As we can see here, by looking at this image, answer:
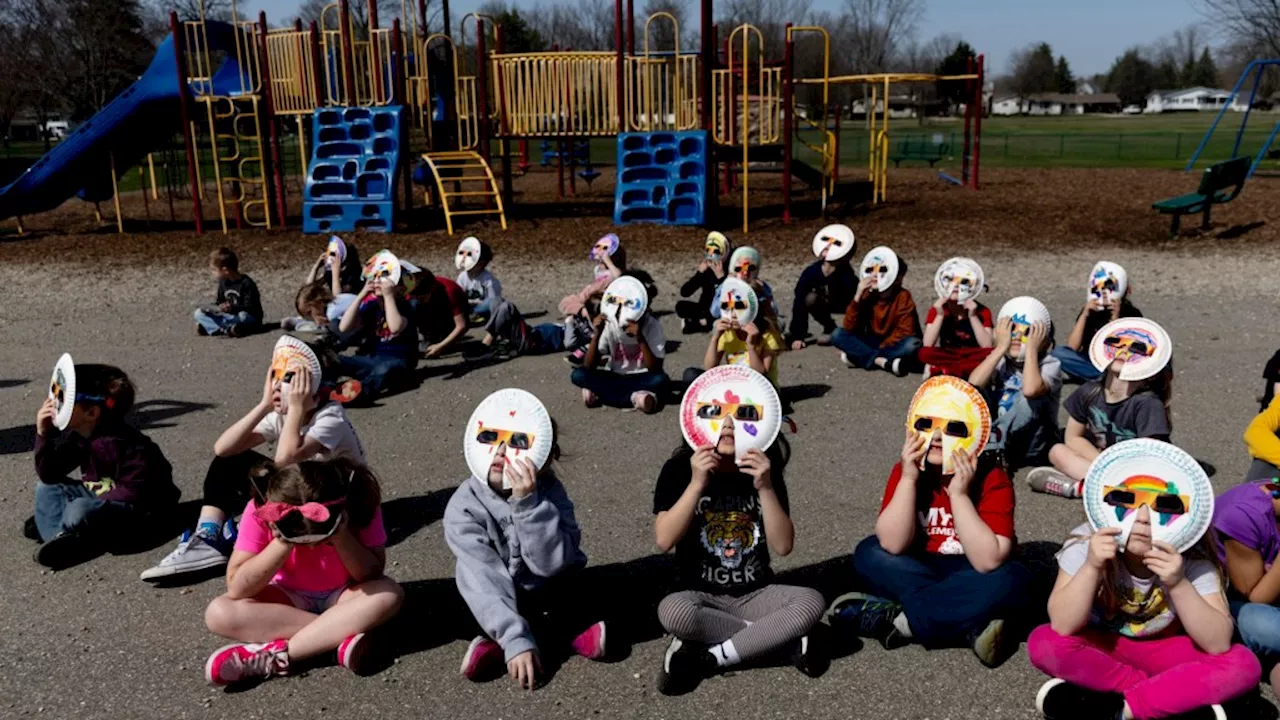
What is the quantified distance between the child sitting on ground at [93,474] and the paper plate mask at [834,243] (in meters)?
6.14

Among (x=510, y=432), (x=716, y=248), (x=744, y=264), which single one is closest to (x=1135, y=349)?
(x=510, y=432)

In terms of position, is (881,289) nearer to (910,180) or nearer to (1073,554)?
(1073,554)

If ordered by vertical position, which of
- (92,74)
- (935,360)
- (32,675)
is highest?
(92,74)

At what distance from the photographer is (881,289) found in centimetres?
895

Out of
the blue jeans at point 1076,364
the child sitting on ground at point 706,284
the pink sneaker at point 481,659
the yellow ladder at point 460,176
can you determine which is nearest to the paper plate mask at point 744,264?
the child sitting on ground at point 706,284

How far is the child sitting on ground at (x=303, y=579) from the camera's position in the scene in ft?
13.0

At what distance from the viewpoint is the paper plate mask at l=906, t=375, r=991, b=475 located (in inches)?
158

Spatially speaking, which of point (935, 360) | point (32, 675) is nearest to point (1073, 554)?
point (935, 360)

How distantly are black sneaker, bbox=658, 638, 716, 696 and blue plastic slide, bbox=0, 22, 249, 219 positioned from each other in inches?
669

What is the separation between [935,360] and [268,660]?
15.8ft

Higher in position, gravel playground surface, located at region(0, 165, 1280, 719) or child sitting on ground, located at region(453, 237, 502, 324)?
child sitting on ground, located at region(453, 237, 502, 324)

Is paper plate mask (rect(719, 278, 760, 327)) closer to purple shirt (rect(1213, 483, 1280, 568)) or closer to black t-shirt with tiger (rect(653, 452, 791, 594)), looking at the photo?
black t-shirt with tiger (rect(653, 452, 791, 594))

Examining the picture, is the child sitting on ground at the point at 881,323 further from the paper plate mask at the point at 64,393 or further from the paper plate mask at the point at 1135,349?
the paper plate mask at the point at 64,393

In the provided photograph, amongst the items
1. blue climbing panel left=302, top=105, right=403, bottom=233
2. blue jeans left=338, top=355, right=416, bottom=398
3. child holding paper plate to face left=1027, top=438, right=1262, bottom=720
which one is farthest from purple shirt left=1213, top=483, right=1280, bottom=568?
blue climbing panel left=302, top=105, right=403, bottom=233
